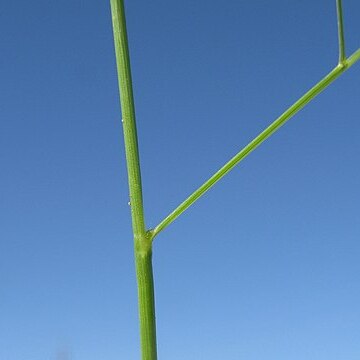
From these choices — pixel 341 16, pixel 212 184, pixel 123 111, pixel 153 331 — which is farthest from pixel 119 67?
pixel 341 16

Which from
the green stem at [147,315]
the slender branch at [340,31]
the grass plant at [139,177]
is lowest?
the green stem at [147,315]

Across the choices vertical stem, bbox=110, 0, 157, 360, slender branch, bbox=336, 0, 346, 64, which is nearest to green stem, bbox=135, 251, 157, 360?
vertical stem, bbox=110, 0, 157, 360

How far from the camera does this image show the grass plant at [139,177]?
55cm

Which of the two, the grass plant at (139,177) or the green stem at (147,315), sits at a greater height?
the grass plant at (139,177)

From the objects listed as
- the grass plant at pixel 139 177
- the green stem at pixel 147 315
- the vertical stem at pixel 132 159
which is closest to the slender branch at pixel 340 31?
the grass plant at pixel 139 177

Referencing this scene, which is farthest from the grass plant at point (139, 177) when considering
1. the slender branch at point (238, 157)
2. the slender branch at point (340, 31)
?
the slender branch at point (340, 31)

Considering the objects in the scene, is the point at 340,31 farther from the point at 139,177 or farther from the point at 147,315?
the point at 147,315

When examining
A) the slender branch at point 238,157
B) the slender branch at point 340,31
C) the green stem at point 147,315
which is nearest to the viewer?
the green stem at point 147,315

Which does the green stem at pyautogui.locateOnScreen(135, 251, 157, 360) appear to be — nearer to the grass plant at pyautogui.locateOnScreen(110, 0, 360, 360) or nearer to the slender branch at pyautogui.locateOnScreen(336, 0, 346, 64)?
the grass plant at pyautogui.locateOnScreen(110, 0, 360, 360)

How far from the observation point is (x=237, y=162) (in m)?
0.65

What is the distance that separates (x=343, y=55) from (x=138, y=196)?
0.39 meters

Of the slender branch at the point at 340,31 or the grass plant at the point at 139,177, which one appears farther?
the slender branch at the point at 340,31

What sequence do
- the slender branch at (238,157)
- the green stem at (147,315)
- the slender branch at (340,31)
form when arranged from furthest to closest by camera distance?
1. the slender branch at (340,31)
2. the slender branch at (238,157)
3. the green stem at (147,315)

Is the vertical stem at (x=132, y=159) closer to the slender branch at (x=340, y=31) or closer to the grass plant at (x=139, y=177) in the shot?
the grass plant at (x=139, y=177)
